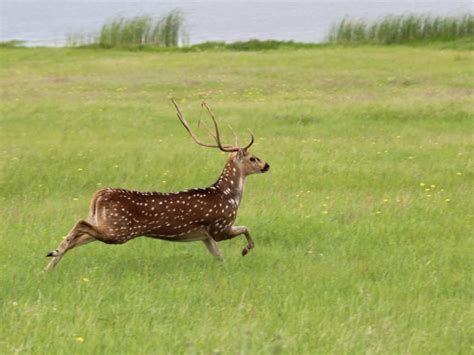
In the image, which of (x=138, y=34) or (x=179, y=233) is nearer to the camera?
(x=179, y=233)

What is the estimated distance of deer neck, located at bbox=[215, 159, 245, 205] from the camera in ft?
31.2

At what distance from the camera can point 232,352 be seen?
6344mm

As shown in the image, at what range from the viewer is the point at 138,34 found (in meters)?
37.9

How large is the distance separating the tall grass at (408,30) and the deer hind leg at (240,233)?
28505 mm

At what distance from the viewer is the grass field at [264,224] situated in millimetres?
6914

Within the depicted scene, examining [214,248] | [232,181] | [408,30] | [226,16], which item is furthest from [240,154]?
[226,16]

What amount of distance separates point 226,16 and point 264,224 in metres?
72.4

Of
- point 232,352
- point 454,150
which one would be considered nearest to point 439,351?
point 232,352

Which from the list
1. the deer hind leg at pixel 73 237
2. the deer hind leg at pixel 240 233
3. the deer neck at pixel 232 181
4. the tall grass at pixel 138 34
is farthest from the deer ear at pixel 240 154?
the tall grass at pixel 138 34

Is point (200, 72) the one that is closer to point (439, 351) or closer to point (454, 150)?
point (454, 150)

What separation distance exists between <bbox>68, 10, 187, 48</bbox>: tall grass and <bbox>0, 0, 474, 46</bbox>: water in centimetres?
822

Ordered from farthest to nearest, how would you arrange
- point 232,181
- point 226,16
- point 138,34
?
1. point 226,16
2. point 138,34
3. point 232,181

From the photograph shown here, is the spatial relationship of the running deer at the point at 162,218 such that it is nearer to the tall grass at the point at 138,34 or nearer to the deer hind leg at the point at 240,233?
the deer hind leg at the point at 240,233

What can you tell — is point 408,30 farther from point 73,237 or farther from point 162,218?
point 73,237
